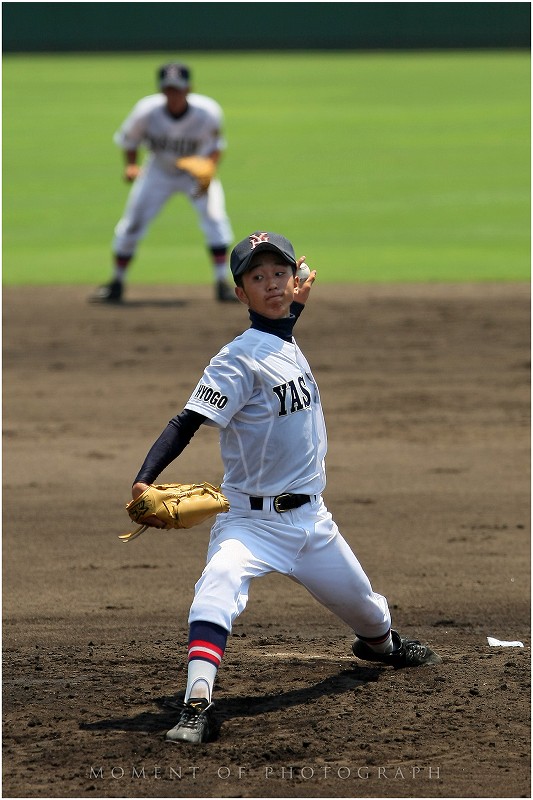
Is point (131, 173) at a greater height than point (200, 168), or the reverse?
→ point (131, 173)

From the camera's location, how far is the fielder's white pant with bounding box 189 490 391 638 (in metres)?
4.22

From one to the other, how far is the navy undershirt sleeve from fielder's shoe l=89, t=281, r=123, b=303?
28.4 feet

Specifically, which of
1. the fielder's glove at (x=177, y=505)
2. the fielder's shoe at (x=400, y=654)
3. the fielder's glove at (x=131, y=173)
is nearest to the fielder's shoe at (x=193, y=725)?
the fielder's glove at (x=177, y=505)

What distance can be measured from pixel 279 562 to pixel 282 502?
207 mm

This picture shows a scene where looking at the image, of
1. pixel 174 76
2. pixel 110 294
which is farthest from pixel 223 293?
pixel 174 76

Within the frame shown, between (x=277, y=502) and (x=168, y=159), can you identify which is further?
(x=168, y=159)

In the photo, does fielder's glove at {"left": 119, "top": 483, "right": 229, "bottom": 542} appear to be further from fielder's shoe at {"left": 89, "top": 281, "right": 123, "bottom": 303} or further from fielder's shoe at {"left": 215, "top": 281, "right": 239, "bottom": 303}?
Answer: fielder's shoe at {"left": 89, "top": 281, "right": 123, "bottom": 303}

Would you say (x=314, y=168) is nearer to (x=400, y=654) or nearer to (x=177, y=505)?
(x=400, y=654)

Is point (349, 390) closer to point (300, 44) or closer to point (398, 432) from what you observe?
point (398, 432)

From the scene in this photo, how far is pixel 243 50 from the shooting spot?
132 feet

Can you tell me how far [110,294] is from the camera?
12.8 m

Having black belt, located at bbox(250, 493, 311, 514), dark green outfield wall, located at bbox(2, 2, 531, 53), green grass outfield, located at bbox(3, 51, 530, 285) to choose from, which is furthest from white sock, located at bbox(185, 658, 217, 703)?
dark green outfield wall, located at bbox(2, 2, 531, 53)

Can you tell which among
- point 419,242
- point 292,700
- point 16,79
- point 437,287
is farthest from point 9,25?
point 292,700

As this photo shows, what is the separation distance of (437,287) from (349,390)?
3.86 meters
